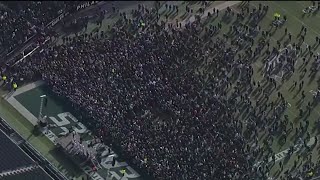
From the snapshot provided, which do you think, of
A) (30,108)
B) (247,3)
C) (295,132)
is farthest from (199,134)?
(247,3)

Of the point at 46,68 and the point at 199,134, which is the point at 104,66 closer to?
the point at 46,68

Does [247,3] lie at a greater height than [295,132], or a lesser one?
greater

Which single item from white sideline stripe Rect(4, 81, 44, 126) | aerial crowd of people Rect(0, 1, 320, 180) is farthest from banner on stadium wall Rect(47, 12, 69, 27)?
white sideline stripe Rect(4, 81, 44, 126)

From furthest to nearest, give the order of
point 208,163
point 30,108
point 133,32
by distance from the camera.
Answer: point 133,32
point 30,108
point 208,163

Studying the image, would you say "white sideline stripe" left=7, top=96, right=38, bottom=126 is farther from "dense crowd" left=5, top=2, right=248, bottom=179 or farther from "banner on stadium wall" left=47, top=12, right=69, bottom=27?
"banner on stadium wall" left=47, top=12, right=69, bottom=27

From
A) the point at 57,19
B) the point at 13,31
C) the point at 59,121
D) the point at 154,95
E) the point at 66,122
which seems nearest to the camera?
the point at 66,122

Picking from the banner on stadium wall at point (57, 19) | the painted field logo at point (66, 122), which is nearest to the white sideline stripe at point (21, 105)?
the painted field logo at point (66, 122)

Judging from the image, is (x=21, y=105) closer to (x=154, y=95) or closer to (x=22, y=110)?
(x=22, y=110)

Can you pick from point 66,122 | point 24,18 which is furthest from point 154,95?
point 24,18
